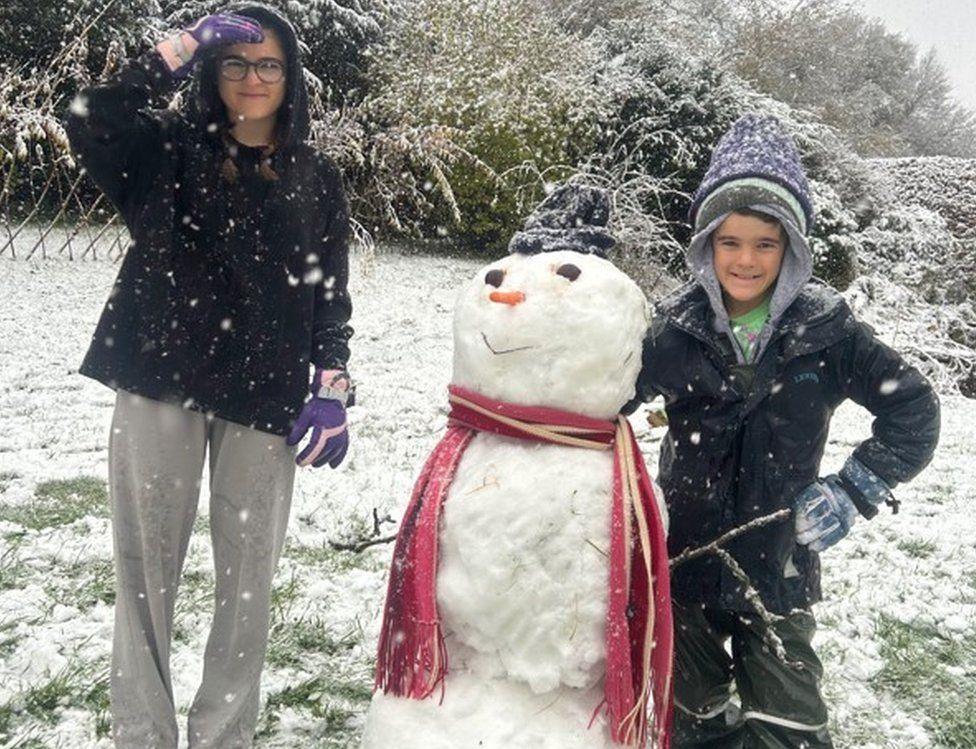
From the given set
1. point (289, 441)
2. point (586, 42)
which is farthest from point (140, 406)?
point (586, 42)

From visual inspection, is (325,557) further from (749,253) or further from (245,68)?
(749,253)

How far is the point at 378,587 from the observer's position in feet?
10.9

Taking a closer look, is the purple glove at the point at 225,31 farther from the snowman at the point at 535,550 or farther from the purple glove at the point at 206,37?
the snowman at the point at 535,550

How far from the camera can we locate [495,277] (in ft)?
6.03

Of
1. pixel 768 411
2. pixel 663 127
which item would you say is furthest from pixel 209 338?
pixel 663 127

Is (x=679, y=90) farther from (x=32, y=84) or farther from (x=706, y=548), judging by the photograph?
(x=706, y=548)

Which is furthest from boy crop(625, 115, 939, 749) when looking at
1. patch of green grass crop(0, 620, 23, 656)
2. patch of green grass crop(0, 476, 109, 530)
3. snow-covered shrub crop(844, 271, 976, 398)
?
snow-covered shrub crop(844, 271, 976, 398)

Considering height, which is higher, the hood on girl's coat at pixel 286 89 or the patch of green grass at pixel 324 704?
the hood on girl's coat at pixel 286 89

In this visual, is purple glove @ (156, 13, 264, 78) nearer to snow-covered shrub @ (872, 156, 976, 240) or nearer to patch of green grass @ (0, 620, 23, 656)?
patch of green grass @ (0, 620, 23, 656)

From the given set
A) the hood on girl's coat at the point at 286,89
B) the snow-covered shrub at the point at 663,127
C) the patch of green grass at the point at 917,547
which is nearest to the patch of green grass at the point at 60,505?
the hood on girl's coat at the point at 286,89

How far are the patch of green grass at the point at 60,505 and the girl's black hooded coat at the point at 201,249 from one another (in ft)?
6.28

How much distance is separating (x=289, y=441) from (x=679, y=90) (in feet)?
31.8

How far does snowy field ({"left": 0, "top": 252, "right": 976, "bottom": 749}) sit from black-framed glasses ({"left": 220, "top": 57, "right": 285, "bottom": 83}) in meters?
1.65

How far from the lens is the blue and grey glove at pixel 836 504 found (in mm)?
1977
